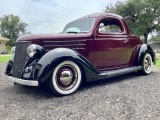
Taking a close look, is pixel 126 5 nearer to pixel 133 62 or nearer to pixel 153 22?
pixel 153 22

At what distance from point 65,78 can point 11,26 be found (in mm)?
56353

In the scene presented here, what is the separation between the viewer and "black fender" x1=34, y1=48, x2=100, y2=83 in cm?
349

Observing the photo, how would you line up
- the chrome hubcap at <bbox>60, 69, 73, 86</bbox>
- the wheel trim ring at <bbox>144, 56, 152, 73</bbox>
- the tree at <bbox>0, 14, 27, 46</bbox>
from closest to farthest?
1. the chrome hubcap at <bbox>60, 69, 73, 86</bbox>
2. the wheel trim ring at <bbox>144, 56, 152, 73</bbox>
3. the tree at <bbox>0, 14, 27, 46</bbox>

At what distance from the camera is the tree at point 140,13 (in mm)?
32125

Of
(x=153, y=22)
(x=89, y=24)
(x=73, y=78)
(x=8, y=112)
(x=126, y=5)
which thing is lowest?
(x=8, y=112)

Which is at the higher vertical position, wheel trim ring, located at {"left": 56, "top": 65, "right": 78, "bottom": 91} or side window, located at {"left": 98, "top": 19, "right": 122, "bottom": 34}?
side window, located at {"left": 98, "top": 19, "right": 122, "bottom": 34}

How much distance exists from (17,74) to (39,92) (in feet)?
1.98

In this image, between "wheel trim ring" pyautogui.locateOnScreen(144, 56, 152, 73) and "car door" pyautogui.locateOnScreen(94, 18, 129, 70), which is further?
"wheel trim ring" pyautogui.locateOnScreen(144, 56, 152, 73)

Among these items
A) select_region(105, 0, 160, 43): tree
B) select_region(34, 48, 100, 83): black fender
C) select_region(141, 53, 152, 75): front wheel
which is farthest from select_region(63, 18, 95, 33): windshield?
select_region(105, 0, 160, 43): tree

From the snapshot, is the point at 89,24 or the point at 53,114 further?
the point at 89,24

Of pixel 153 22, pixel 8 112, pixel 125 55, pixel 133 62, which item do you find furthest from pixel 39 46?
pixel 153 22

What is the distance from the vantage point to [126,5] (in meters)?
32.3

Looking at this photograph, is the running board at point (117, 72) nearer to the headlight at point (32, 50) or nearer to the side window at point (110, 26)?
the side window at point (110, 26)

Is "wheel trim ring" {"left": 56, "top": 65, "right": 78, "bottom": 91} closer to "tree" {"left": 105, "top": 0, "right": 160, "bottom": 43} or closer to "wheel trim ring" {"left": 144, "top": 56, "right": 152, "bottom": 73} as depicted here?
"wheel trim ring" {"left": 144, "top": 56, "right": 152, "bottom": 73}
